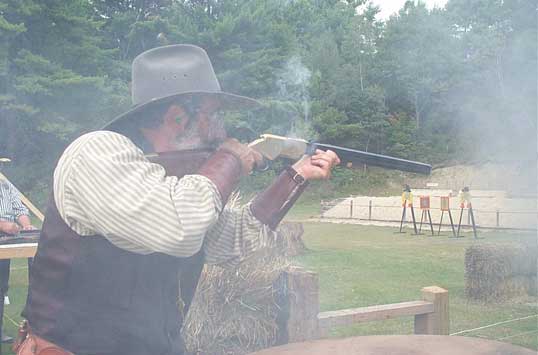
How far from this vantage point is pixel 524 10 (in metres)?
9.88

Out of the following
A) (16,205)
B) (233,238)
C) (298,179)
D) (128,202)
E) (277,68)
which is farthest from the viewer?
(277,68)

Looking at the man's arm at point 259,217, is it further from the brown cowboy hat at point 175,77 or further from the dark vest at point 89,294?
the dark vest at point 89,294

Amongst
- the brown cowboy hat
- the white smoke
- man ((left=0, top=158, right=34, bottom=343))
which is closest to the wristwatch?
the brown cowboy hat

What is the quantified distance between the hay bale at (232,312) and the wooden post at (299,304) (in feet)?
0.57

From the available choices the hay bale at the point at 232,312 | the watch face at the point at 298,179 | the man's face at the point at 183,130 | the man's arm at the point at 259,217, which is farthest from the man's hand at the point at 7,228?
the watch face at the point at 298,179

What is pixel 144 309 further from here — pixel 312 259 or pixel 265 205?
pixel 312 259

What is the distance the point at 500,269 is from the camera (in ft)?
19.4

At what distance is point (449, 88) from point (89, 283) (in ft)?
56.8

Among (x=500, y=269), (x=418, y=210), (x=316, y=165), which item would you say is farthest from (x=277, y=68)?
(x=316, y=165)

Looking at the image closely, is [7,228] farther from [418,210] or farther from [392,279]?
[418,210]

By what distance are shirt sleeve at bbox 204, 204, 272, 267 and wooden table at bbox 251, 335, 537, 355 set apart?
1.13 ft

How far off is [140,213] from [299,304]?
1777mm

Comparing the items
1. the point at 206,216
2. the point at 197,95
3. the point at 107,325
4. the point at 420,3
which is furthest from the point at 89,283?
the point at 420,3

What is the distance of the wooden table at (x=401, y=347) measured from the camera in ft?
6.32
